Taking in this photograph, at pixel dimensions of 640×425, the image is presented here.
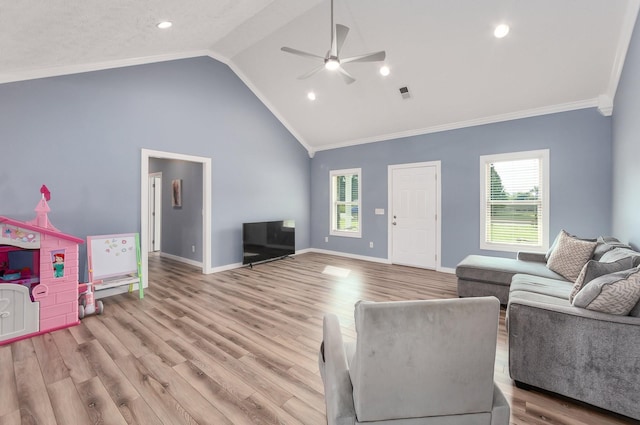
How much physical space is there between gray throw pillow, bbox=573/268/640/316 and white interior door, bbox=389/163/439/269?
3.53m

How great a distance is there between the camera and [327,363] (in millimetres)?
1386

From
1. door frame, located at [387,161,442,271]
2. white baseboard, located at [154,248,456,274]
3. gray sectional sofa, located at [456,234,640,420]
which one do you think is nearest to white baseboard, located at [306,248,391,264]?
white baseboard, located at [154,248,456,274]

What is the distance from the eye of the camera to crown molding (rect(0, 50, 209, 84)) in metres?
3.11

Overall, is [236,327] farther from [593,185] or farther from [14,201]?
[593,185]

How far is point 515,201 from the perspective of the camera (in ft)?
15.1

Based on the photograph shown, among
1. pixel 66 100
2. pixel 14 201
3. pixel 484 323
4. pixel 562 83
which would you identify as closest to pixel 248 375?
pixel 484 323

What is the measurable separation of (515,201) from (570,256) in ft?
5.99

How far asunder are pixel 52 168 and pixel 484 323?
181 inches

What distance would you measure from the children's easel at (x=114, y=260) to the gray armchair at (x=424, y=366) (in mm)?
3627

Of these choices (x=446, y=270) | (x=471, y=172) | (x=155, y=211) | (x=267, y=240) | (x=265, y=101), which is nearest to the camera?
(x=471, y=172)

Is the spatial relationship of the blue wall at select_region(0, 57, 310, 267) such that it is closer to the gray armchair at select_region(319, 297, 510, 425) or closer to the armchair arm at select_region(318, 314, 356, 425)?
the armchair arm at select_region(318, 314, 356, 425)

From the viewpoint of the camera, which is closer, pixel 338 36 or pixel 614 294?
pixel 614 294

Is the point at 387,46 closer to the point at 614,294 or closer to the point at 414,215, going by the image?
the point at 414,215

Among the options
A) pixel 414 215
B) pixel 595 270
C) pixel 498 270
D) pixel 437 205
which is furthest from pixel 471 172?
pixel 595 270
